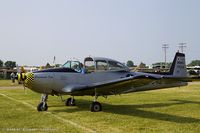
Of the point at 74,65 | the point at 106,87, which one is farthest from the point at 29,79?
the point at 106,87

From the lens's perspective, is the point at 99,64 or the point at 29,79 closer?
the point at 29,79

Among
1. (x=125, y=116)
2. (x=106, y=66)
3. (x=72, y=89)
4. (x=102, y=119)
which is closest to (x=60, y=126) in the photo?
(x=102, y=119)

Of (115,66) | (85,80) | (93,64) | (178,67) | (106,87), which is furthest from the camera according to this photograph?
(178,67)

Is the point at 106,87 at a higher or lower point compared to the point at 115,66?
lower

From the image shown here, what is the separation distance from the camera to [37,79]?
1239 centimetres

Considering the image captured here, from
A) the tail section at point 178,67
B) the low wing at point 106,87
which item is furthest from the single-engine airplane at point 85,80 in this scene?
the tail section at point 178,67

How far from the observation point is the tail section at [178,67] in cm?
1691

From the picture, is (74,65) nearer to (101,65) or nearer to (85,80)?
(85,80)

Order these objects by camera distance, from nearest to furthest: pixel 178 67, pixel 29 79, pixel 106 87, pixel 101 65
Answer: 1. pixel 29 79
2. pixel 106 87
3. pixel 101 65
4. pixel 178 67

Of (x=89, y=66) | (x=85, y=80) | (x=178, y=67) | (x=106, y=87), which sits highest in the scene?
(x=178, y=67)

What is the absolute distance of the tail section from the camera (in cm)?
1691

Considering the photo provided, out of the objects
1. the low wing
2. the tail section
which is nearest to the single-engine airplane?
the low wing

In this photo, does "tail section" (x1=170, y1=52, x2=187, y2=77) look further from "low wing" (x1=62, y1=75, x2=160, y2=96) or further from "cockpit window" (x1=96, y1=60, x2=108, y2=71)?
"cockpit window" (x1=96, y1=60, x2=108, y2=71)

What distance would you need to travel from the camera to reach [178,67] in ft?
55.7
